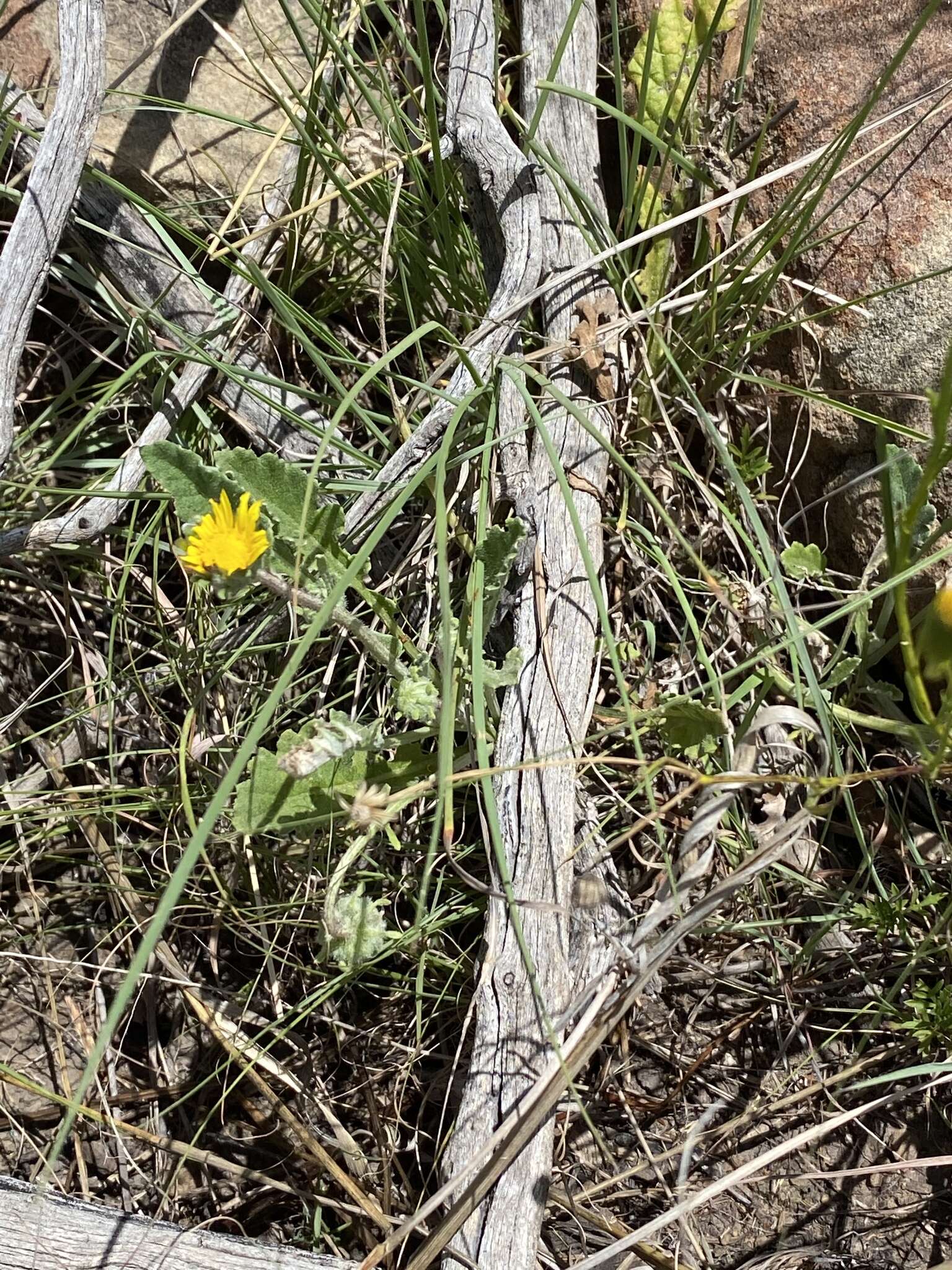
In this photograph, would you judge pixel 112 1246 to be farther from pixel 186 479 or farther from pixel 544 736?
pixel 186 479

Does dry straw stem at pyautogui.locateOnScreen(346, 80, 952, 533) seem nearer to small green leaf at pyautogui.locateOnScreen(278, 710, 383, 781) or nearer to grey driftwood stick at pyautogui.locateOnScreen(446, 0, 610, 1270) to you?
grey driftwood stick at pyautogui.locateOnScreen(446, 0, 610, 1270)

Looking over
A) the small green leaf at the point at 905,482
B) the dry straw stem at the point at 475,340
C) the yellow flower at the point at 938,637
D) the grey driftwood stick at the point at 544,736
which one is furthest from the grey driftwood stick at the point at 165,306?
the yellow flower at the point at 938,637

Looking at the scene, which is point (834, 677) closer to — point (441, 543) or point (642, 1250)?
point (441, 543)

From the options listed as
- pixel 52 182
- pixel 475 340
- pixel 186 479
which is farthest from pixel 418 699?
pixel 52 182

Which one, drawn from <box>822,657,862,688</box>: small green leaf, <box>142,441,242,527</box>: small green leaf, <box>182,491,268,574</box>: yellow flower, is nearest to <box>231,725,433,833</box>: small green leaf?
<box>182,491,268,574</box>: yellow flower

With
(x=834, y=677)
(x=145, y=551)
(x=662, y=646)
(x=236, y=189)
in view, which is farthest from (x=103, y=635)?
(x=834, y=677)

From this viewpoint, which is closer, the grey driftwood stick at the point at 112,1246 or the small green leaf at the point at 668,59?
the grey driftwood stick at the point at 112,1246

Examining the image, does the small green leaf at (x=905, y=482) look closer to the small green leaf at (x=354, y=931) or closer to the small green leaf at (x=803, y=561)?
→ the small green leaf at (x=803, y=561)
